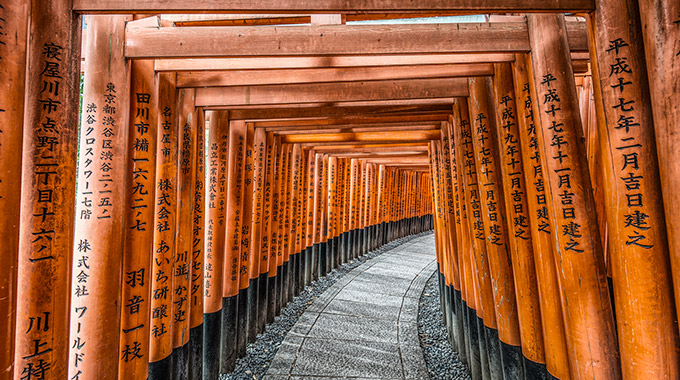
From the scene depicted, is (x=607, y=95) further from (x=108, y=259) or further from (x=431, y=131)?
(x=431, y=131)

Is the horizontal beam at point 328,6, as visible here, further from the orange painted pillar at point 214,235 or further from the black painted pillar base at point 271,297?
the black painted pillar base at point 271,297

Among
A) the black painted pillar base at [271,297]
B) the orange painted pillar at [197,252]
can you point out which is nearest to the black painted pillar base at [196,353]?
the orange painted pillar at [197,252]

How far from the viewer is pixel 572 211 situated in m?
2.31

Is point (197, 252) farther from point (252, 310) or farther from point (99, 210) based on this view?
point (252, 310)

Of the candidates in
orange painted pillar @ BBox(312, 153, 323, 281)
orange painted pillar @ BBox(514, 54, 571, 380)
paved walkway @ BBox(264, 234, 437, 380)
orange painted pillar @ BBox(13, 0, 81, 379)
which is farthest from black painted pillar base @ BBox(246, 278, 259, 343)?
orange painted pillar @ BBox(514, 54, 571, 380)

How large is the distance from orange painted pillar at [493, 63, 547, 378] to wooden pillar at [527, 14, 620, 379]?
491mm

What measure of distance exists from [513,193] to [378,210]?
1151 cm

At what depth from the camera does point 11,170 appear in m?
1.64

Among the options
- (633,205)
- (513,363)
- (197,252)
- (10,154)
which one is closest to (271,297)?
(197,252)

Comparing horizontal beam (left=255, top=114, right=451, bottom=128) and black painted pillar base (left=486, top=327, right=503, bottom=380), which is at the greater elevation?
horizontal beam (left=255, top=114, right=451, bottom=128)

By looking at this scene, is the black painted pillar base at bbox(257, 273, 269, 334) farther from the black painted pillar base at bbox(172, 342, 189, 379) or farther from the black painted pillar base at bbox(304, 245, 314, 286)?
the black painted pillar base at bbox(304, 245, 314, 286)

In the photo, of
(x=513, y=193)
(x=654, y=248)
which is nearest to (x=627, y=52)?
→ (x=654, y=248)

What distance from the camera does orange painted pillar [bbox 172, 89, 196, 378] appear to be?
147 inches

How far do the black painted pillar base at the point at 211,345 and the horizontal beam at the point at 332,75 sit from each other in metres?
3.17
